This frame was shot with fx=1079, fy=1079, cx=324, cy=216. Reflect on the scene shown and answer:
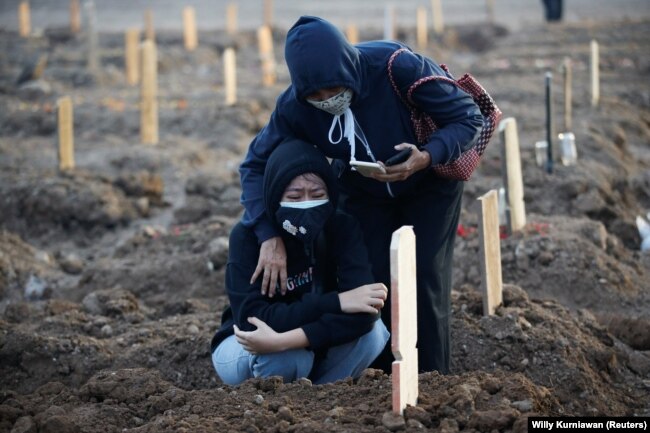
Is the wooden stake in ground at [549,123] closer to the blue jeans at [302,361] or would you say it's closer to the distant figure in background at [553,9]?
the blue jeans at [302,361]

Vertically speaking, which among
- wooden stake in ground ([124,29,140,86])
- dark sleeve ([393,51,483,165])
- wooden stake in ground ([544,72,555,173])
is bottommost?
wooden stake in ground ([124,29,140,86])

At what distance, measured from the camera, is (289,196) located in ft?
15.6

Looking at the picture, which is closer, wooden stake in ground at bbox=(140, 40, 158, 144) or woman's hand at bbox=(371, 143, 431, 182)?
woman's hand at bbox=(371, 143, 431, 182)

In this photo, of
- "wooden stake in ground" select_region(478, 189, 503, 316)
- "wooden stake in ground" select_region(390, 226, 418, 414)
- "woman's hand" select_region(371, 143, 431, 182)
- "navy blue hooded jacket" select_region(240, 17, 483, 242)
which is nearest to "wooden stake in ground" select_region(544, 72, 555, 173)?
"wooden stake in ground" select_region(478, 189, 503, 316)

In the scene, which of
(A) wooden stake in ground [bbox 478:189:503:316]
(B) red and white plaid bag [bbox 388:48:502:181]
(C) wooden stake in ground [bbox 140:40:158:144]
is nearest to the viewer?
(B) red and white plaid bag [bbox 388:48:502:181]

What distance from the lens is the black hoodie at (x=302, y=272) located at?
4.76 metres

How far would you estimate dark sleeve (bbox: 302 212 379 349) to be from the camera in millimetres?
4793

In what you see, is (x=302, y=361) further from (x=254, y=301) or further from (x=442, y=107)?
(x=442, y=107)

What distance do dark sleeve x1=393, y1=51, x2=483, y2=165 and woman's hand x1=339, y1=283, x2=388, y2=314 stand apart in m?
0.62

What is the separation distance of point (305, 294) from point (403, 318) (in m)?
0.95

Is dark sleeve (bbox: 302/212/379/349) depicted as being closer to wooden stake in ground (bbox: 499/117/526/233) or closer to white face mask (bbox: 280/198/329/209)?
white face mask (bbox: 280/198/329/209)

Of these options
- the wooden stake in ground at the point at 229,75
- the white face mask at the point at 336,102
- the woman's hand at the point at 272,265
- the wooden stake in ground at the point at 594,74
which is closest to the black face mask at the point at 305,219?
the woman's hand at the point at 272,265

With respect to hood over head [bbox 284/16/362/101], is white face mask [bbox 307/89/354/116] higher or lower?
lower

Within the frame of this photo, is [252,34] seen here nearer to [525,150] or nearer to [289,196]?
[525,150]
